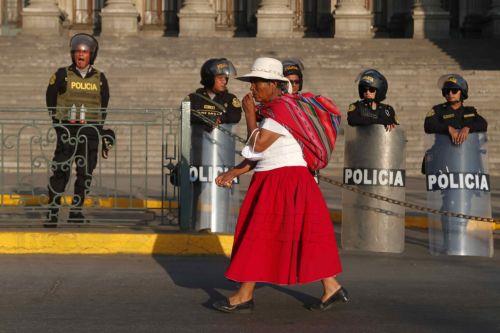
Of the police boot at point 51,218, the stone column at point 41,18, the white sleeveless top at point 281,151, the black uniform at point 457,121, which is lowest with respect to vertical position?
the police boot at point 51,218

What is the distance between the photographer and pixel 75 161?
939cm

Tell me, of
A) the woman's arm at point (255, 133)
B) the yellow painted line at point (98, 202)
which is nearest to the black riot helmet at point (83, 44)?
the yellow painted line at point (98, 202)

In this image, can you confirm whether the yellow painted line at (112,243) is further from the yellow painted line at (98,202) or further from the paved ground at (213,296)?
the yellow painted line at (98,202)

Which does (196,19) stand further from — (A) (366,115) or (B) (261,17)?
(A) (366,115)

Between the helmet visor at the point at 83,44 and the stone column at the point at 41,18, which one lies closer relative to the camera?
the helmet visor at the point at 83,44

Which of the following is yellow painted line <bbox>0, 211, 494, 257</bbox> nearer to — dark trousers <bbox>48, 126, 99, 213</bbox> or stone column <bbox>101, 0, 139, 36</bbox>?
dark trousers <bbox>48, 126, 99, 213</bbox>

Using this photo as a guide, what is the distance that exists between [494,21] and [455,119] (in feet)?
75.0

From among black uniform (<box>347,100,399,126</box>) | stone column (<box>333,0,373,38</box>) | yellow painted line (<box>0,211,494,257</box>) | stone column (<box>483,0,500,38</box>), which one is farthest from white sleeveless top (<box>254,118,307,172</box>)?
stone column (<box>483,0,500,38</box>)

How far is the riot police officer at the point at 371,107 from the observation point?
898 cm

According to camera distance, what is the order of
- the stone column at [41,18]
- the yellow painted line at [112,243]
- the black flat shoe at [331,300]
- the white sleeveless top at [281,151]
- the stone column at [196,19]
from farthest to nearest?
the stone column at [196,19], the stone column at [41,18], the yellow painted line at [112,243], the black flat shoe at [331,300], the white sleeveless top at [281,151]

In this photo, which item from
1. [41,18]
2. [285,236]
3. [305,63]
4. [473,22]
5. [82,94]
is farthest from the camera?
[473,22]

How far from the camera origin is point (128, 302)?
22.0ft

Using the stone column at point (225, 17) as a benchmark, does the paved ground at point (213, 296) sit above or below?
below

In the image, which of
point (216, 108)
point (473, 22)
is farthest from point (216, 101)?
point (473, 22)
